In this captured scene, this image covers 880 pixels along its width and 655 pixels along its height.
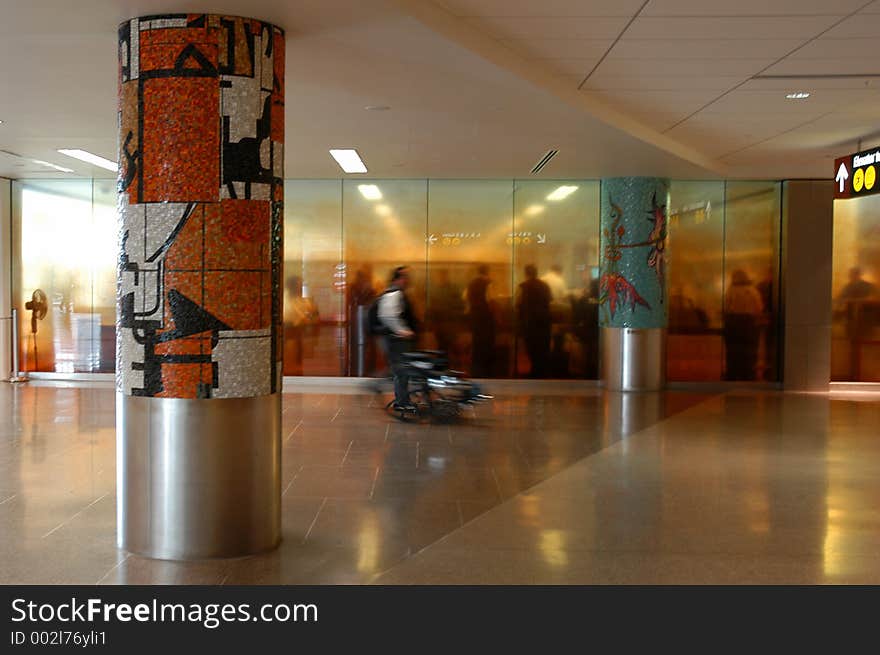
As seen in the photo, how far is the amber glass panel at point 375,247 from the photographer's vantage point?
16156 millimetres

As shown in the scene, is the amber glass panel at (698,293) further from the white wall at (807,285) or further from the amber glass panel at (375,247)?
the amber glass panel at (375,247)

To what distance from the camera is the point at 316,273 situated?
1630 centimetres

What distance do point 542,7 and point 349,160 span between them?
7.66 m

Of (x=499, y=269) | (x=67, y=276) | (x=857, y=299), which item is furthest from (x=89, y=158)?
(x=857, y=299)

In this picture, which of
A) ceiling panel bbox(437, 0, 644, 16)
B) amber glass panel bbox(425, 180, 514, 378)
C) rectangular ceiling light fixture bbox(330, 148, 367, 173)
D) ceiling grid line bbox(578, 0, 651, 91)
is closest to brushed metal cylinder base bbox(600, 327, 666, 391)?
amber glass panel bbox(425, 180, 514, 378)

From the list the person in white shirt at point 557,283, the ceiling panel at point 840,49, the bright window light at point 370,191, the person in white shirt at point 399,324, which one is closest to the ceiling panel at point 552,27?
the ceiling panel at point 840,49

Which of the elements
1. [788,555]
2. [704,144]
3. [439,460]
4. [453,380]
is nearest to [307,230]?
[453,380]

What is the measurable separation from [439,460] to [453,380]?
2597 mm

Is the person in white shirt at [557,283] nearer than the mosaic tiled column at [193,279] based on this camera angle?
No

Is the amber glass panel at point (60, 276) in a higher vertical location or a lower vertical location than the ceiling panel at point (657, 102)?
lower

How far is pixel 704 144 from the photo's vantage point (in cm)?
1216

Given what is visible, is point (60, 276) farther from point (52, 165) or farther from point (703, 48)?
→ point (703, 48)

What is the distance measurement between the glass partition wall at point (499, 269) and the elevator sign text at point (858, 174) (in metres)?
5.16

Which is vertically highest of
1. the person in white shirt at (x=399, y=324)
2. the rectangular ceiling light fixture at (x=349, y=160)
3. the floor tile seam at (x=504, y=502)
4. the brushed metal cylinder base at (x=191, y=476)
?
the rectangular ceiling light fixture at (x=349, y=160)
